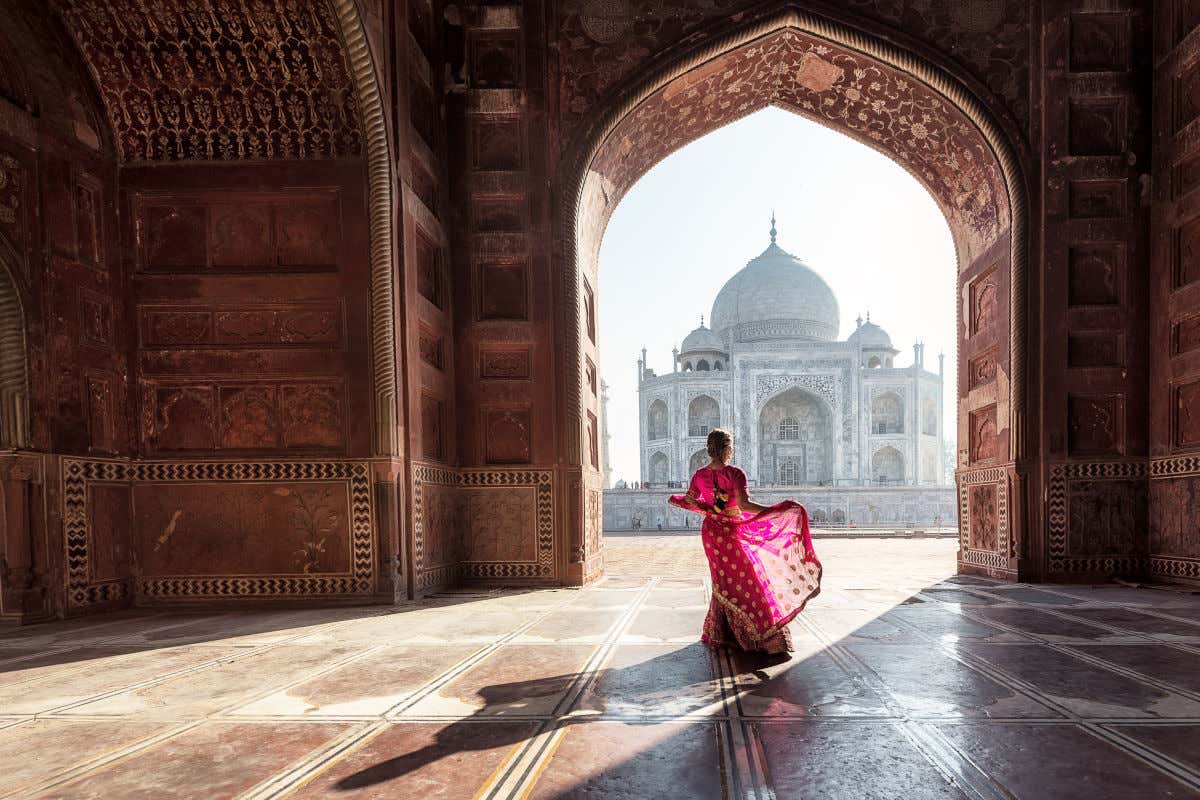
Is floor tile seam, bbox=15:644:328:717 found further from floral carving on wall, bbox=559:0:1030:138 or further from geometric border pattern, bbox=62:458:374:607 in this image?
floral carving on wall, bbox=559:0:1030:138

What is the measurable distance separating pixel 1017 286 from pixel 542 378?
470 cm

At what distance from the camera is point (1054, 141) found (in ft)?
22.0

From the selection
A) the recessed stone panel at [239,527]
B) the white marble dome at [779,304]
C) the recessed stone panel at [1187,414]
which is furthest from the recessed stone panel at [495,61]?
the white marble dome at [779,304]

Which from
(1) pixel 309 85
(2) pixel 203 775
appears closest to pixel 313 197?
(1) pixel 309 85

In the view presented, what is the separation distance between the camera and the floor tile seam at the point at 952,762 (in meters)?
1.93

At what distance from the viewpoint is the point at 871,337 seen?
119 feet

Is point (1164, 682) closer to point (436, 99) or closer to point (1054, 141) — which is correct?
point (1054, 141)

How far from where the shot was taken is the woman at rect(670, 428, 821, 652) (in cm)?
350

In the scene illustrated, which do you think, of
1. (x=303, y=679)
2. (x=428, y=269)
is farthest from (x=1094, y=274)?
(x=303, y=679)

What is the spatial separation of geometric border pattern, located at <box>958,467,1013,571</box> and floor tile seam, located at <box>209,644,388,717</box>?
234 inches

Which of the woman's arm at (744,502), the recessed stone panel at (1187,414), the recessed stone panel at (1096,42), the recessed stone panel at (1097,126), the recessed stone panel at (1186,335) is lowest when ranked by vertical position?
the woman's arm at (744,502)

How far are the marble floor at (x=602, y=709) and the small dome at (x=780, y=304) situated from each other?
30987mm

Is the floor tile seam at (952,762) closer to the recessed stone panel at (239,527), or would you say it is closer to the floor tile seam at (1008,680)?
the floor tile seam at (1008,680)

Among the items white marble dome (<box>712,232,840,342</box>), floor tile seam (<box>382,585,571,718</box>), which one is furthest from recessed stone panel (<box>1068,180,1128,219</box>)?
white marble dome (<box>712,232,840,342</box>)
